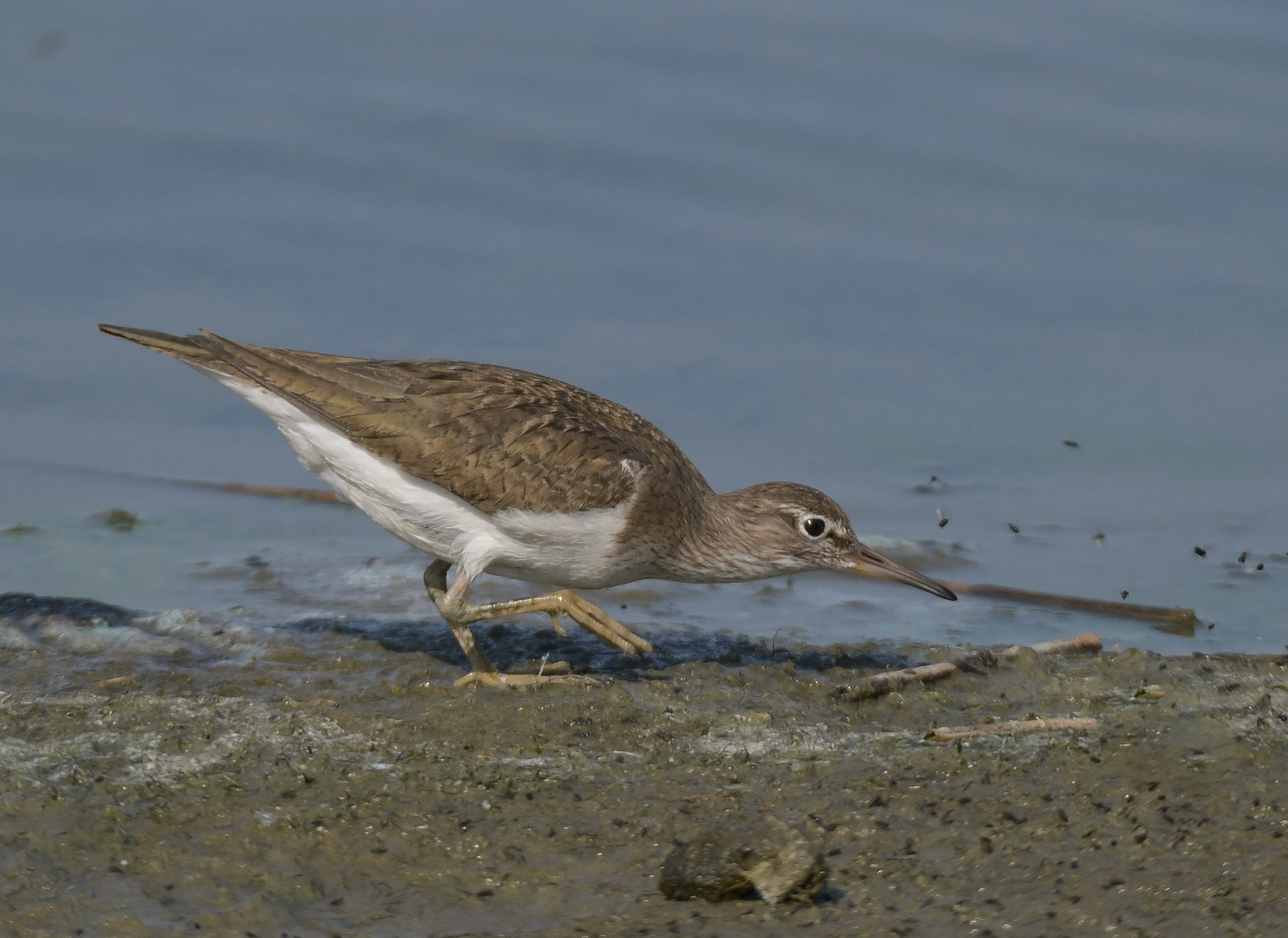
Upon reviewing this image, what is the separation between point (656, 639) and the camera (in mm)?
7734

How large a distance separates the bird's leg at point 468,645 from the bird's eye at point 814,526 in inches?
51.1

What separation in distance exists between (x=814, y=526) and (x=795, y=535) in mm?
107

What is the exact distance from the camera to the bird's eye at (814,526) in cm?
773

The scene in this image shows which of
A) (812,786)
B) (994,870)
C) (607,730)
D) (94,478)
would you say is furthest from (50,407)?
(994,870)

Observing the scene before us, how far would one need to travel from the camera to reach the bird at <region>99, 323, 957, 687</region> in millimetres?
7188

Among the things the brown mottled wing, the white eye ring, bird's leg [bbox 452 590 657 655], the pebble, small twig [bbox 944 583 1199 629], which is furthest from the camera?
small twig [bbox 944 583 1199 629]

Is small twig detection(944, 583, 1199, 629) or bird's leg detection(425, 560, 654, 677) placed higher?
small twig detection(944, 583, 1199, 629)

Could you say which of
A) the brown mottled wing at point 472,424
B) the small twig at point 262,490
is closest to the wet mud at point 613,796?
the brown mottled wing at point 472,424

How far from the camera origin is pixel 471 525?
7.29m

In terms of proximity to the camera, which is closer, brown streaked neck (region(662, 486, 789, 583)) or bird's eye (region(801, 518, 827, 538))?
brown streaked neck (region(662, 486, 789, 583))

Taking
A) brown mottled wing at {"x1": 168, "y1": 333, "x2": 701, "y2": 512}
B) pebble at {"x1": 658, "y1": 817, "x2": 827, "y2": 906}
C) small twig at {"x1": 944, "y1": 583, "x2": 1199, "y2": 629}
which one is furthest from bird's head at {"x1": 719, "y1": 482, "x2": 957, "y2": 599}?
pebble at {"x1": 658, "y1": 817, "x2": 827, "y2": 906}

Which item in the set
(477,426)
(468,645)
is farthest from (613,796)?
(477,426)

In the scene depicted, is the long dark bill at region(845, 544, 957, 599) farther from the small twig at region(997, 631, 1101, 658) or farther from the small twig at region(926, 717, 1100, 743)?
the small twig at region(926, 717, 1100, 743)

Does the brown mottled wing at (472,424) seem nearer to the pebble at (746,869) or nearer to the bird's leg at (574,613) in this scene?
the bird's leg at (574,613)
